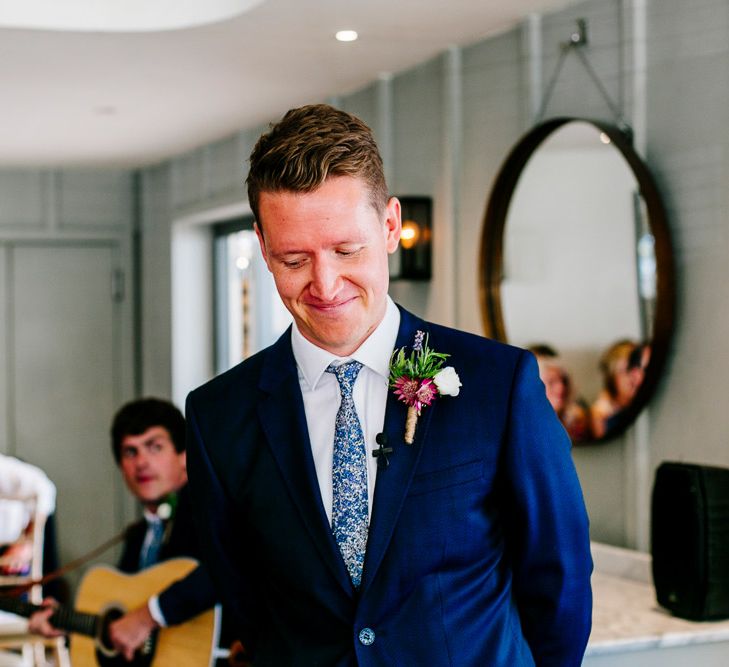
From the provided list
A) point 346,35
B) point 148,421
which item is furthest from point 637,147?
point 148,421

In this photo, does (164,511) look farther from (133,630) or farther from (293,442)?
(293,442)

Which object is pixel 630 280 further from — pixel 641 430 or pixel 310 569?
pixel 310 569

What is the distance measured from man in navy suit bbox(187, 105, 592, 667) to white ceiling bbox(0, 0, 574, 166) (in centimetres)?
191

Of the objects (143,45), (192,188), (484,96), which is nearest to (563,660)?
(484,96)

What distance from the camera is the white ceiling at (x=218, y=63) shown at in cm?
328

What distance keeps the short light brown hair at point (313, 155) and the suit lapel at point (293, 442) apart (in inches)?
9.2

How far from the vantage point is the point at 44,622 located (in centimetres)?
333

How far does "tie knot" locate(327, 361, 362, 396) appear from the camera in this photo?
145 centimetres

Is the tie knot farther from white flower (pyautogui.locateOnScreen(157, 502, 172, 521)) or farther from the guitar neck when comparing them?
the guitar neck

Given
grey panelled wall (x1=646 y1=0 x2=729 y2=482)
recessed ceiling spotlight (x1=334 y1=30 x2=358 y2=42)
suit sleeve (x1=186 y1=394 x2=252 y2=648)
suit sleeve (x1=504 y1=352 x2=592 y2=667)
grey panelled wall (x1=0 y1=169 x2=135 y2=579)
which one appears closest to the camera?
suit sleeve (x1=504 y1=352 x2=592 y2=667)

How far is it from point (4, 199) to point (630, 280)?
4.54m

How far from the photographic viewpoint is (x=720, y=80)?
8.68 ft

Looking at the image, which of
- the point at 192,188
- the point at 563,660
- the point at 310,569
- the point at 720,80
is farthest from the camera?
the point at 192,188

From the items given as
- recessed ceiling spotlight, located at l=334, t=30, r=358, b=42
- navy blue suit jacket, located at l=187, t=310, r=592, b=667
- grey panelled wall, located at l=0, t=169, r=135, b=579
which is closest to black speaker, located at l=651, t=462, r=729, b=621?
navy blue suit jacket, located at l=187, t=310, r=592, b=667
